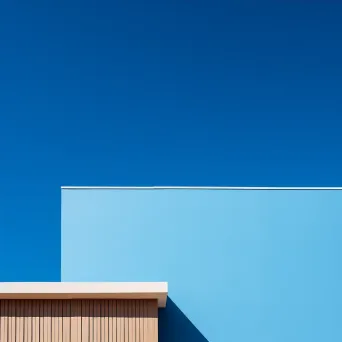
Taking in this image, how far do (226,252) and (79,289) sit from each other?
2871 mm

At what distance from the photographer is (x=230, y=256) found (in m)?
9.54

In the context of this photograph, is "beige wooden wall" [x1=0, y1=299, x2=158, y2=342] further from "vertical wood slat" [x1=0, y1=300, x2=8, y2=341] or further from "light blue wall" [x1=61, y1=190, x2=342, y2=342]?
"light blue wall" [x1=61, y1=190, x2=342, y2=342]

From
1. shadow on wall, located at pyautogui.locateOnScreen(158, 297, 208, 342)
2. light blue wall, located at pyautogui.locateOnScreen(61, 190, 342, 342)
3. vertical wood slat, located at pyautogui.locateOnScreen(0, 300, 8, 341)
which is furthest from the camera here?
light blue wall, located at pyautogui.locateOnScreen(61, 190, 342, 342)

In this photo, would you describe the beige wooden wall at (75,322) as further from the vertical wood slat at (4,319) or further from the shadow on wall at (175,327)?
the shadow on wall at (175,327)

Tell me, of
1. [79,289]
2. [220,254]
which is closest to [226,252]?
[220,254]

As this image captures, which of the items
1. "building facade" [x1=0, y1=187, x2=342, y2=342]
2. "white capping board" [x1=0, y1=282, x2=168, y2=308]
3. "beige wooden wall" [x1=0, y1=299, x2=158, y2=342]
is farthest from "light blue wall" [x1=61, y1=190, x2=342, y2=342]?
"white capping board" [x1=0, y1=282, x2=168, y2=308]

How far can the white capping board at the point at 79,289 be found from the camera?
732cm

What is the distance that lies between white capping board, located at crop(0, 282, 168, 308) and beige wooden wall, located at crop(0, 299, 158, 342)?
218 mm

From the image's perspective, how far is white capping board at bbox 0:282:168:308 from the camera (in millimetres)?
7316

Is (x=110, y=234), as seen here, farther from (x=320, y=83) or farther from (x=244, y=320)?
(x=320, y=83)

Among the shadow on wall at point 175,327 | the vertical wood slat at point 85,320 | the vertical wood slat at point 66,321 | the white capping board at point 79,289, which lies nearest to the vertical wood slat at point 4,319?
the white capping board at point 79,289

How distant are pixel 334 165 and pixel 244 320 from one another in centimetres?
398

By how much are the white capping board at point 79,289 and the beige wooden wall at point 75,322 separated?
22 centimetres

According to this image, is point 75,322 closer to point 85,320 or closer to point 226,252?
point 85,320
